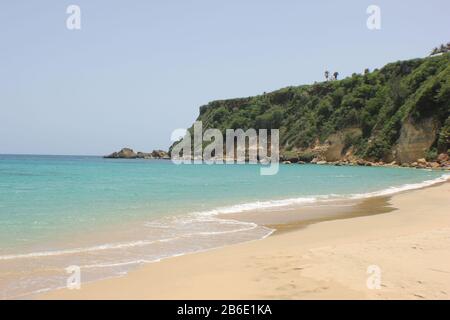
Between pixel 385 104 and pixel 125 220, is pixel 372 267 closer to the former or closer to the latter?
pixel 125 220

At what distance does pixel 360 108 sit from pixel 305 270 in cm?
8318

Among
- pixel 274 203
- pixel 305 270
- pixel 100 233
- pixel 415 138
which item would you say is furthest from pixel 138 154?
pixel 305 270

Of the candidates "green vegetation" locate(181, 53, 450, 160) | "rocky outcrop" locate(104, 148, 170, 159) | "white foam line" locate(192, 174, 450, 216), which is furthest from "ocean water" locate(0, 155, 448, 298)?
"rocky outcrop" locate(104, 148, 170, 159)

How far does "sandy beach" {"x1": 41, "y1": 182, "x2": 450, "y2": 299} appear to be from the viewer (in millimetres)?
5547

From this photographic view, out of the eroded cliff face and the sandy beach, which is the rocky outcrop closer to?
the eroded cliff face

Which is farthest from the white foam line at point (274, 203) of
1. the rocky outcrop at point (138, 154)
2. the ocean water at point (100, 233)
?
the rocky outcrop at point (138, 154)

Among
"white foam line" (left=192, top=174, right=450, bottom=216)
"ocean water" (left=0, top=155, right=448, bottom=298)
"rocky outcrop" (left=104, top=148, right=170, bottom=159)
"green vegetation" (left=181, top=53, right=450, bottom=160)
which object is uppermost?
"green vegetation" (left=181, top=53, right=450, bottom=160)

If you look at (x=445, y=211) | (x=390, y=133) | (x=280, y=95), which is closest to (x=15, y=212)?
(x=445, y=211)

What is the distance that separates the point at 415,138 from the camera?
6294 centimetres

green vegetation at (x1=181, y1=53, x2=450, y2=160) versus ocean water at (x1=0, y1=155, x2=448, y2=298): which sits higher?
green vegetation at (x1=181, y1=53, x2=450, y2=160)

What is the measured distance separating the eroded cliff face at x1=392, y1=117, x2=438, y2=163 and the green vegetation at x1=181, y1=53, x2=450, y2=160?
662 millimetres

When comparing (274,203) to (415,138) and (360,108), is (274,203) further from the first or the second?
(360,108)

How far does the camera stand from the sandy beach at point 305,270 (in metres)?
5.55

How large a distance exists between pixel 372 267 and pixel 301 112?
96.1 metres
